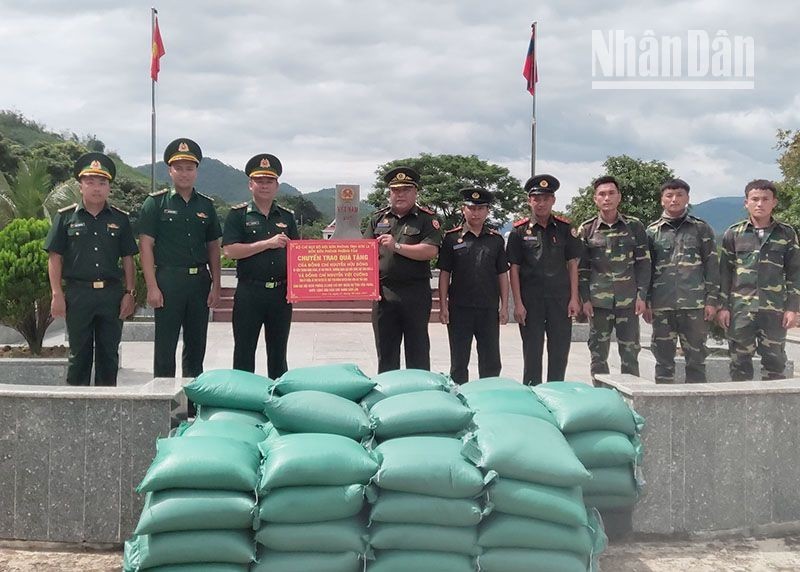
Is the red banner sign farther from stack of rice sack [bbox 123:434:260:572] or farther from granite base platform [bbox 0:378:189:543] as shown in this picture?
stack of rice sack [bbox 123:434:260:572]

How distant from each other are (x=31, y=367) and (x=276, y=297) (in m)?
2.84

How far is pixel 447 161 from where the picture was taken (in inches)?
1721

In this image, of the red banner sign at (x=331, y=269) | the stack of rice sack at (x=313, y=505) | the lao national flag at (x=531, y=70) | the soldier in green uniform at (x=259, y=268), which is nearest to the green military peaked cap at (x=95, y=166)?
the soldier in green uniform at (x=259, y=268)

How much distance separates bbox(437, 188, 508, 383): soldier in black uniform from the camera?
15.3 feet

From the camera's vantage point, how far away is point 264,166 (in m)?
4.57

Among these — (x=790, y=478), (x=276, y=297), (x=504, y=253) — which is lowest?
(x=790, y=478)

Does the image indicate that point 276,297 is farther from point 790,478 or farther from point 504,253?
point 790,478

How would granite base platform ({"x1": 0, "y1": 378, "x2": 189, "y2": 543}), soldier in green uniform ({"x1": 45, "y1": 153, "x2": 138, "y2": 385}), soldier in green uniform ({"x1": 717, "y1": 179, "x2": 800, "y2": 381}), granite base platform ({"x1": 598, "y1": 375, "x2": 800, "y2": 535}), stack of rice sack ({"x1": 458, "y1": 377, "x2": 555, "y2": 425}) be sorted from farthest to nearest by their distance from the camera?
soldier in green uniform ({"x1": 717, "y1": 179, "x2": 800, "y2": 381}) < soldier in green uniform ({"x1": 45, "y1": 153, "x2": 138, "y2": 385}) < granite base platform ({"x1": 598, "y1": 375, "x2": 800, "y2": 535}) < granite base platform ({"x1": 0, "y1": 378, "x2": 189, "y2": 543}) < stack of rice sack ({"x1": 458, "y1": 377, "x2": 555, "y2": 425})

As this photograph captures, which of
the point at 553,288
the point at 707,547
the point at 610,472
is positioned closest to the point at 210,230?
the point at 553,288

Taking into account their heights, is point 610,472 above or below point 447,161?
below

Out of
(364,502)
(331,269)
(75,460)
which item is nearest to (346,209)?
(331,269)

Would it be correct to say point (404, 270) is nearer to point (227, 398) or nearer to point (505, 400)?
point (505, 400)

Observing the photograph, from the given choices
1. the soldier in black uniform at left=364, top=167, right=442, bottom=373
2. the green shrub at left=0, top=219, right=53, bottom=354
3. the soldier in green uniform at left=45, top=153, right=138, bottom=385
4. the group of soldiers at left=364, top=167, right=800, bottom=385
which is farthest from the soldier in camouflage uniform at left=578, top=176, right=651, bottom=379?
the green shrub at left=0, top=219, right=53, bottom=354

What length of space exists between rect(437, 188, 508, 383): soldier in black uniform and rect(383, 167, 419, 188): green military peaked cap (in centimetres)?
34
